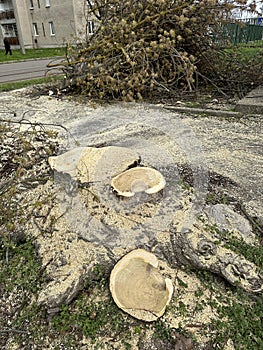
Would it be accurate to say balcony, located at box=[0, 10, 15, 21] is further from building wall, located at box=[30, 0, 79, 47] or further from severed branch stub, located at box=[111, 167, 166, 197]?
severed branch stub, located at box=[111, 167, 166, 197]

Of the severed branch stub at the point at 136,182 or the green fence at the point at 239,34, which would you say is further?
the green fence at the point at 239,34

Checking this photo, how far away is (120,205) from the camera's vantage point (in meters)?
1.96

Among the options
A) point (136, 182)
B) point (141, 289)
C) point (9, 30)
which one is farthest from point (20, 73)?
point (9, 30)

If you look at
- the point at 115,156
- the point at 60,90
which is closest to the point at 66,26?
the point at 60,90

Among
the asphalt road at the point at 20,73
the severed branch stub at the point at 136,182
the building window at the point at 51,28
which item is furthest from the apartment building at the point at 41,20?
the severed branch stub at the point at 136,182

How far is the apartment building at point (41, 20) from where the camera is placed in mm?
22141

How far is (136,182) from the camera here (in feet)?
6.53

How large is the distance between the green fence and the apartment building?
1155 centimetres

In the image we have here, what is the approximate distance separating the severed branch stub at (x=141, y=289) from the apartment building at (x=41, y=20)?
2241 centimetres

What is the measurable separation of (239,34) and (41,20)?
697 inches

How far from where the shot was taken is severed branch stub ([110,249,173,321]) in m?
1.57

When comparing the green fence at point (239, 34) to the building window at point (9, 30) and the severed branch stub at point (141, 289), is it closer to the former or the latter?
the severed branch stub at point (141, 289)

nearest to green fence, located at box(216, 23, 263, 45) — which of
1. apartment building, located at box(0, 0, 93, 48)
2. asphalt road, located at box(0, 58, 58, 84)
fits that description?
asphalt road, located at box(0, 58, 58, 84)

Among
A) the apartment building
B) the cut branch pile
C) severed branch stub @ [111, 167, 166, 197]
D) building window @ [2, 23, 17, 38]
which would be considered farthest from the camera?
building window @ [2, 23, 17, 38]
